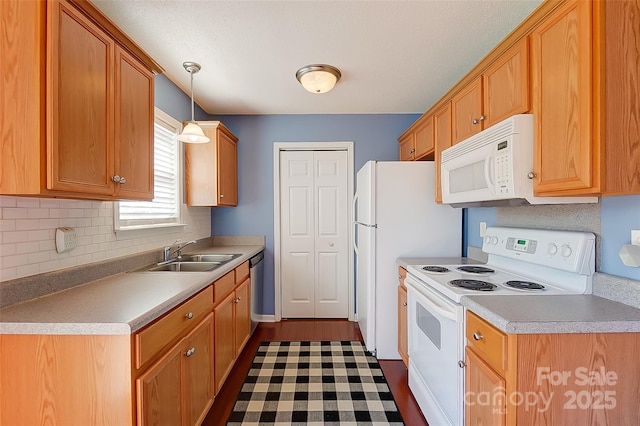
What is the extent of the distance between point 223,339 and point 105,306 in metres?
0.97

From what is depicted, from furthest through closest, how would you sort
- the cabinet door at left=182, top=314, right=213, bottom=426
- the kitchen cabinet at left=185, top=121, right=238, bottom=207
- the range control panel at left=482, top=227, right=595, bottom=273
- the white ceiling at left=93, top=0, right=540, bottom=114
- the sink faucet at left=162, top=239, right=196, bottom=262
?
the kitchen cabinet at left=185, top=121, right=238, bottom=207 → the sink faucet at left=162, top=239, right=196, bottom=262 → the white ceiling at left=93, top=0, right=540, bottom=114 → the cabinet door at left=182, top=314, right=213, bottom=426 → the range control panel at left=482, top=227, right=595, bottom=273

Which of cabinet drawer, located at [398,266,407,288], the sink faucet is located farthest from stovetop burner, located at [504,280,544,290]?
the sink faucet

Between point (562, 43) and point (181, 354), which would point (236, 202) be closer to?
point (181, 354)

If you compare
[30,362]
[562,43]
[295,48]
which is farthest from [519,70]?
[30,362]

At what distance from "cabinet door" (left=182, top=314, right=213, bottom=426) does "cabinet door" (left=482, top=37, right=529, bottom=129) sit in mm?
1988

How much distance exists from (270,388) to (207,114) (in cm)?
281

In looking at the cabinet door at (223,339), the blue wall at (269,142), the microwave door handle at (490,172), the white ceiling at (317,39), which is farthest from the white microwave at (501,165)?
the cabinet door at (223,339)

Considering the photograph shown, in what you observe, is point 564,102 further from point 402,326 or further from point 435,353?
point 402,326

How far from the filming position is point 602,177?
105cm

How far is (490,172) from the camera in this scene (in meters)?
1.55

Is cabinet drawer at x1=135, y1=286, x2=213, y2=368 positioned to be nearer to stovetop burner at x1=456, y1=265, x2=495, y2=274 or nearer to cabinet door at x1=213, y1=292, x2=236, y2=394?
cabinet door at x1=213, y1=292, x2=236, y2=394

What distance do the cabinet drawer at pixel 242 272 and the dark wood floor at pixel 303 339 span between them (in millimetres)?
693

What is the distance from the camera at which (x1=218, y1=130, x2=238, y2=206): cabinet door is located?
2.82 metres

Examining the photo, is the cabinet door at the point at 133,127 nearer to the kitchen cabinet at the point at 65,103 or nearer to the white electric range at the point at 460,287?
the kitchen cabinet at the point at 65,103
